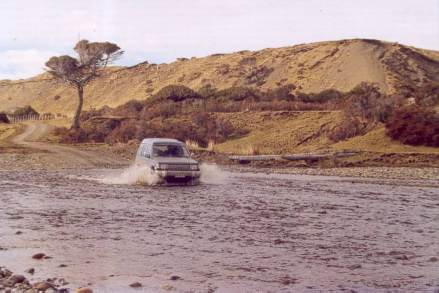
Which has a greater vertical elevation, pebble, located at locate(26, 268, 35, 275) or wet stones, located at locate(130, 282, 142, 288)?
pebble, located at locate(26, 268, 35, 275)

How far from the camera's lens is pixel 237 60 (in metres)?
98.5

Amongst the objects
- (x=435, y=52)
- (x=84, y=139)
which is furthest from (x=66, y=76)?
(x=435, y=52)

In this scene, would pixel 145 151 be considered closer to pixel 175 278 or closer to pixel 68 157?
pixel 68 157

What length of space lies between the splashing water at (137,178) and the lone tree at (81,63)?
110 feet

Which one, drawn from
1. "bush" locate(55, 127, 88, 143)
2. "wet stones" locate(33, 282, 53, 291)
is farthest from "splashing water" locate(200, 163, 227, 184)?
"bush" locate(55, 127, 88, 143)

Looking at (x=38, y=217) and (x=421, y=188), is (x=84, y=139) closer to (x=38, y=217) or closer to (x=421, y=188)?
(x=421, y=188)

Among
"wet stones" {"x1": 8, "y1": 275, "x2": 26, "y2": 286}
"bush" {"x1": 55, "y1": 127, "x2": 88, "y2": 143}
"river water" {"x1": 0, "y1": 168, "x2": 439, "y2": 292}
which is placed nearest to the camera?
"wet stones" {"x1": 8, "y1": 275, "x2": 26, "y2": 286}

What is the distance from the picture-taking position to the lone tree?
59.1 metres

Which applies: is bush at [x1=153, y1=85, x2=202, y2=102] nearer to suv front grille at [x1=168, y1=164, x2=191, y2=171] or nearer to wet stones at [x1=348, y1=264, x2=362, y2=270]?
suv front grille at [x1=168, y1=164, x2=191, y2=171]

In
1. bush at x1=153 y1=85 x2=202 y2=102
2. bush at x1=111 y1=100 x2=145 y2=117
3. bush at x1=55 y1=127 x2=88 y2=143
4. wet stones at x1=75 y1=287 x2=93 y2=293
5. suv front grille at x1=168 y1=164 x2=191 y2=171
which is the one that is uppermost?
bush at x1=153 y1=85 x2=202 y2=102

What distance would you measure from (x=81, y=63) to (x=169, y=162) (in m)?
39.2

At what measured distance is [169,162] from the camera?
23766mm

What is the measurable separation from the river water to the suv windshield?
1682mm

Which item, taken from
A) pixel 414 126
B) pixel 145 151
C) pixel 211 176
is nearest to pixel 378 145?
pixel 414 126
